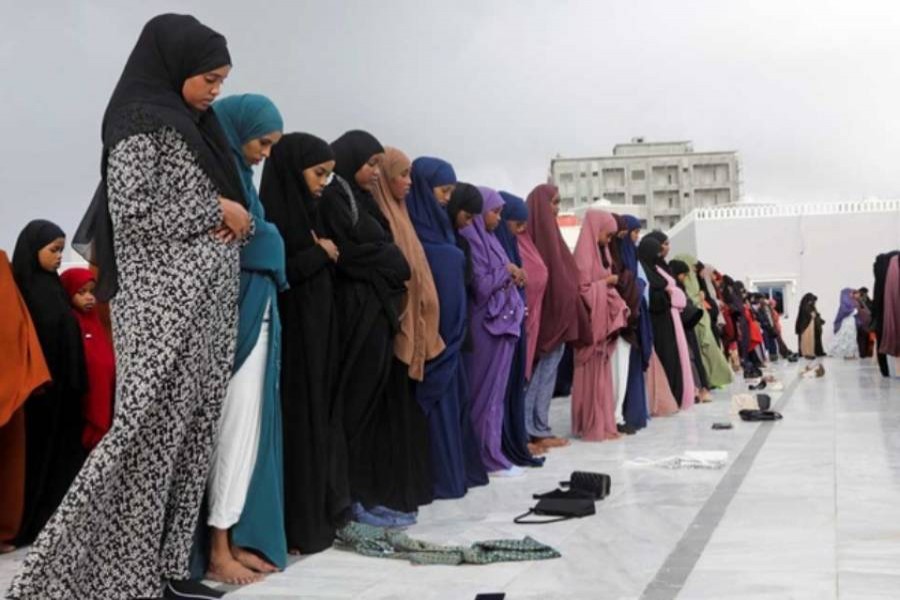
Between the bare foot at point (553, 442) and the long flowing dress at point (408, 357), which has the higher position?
the long flowing dress at point (408, 357)

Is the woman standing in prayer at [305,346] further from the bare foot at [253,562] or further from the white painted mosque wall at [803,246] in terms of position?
the white painted mosque wall at [803,246]

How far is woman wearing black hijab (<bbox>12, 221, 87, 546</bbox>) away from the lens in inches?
154

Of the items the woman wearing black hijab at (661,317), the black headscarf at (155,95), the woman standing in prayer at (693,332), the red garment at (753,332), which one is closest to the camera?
the black headscarf at (155,95)

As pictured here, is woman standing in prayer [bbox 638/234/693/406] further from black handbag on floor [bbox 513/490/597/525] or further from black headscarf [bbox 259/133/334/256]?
black headscarf [bbox 259/133/334/256]

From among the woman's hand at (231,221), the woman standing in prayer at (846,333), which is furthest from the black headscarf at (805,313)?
the woman's hand at (231,221)

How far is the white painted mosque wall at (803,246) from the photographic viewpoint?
76.4 ft

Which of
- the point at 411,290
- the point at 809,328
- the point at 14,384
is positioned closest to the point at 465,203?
the point at 411,290

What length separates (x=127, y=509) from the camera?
251 cm

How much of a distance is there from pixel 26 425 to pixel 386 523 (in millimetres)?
1543

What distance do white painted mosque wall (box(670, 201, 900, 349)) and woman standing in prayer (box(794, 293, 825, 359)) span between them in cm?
328

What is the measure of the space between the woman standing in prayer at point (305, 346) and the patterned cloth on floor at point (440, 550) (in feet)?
0.53

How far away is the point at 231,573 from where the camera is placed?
2818mm

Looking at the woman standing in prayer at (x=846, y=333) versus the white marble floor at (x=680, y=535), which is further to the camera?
the woman standing in prayer at (x=846, y=333)

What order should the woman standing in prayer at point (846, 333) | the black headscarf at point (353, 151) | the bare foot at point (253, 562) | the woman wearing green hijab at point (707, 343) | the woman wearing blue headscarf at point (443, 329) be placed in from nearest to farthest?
the bare foot at point (253, 562), the black headscarf at point (353, 151), the woman wearing blue headscarf at point (443, 329), the woman wearing green hijab at point (707, 343), the woman standing in prayer at point (846, 333)
